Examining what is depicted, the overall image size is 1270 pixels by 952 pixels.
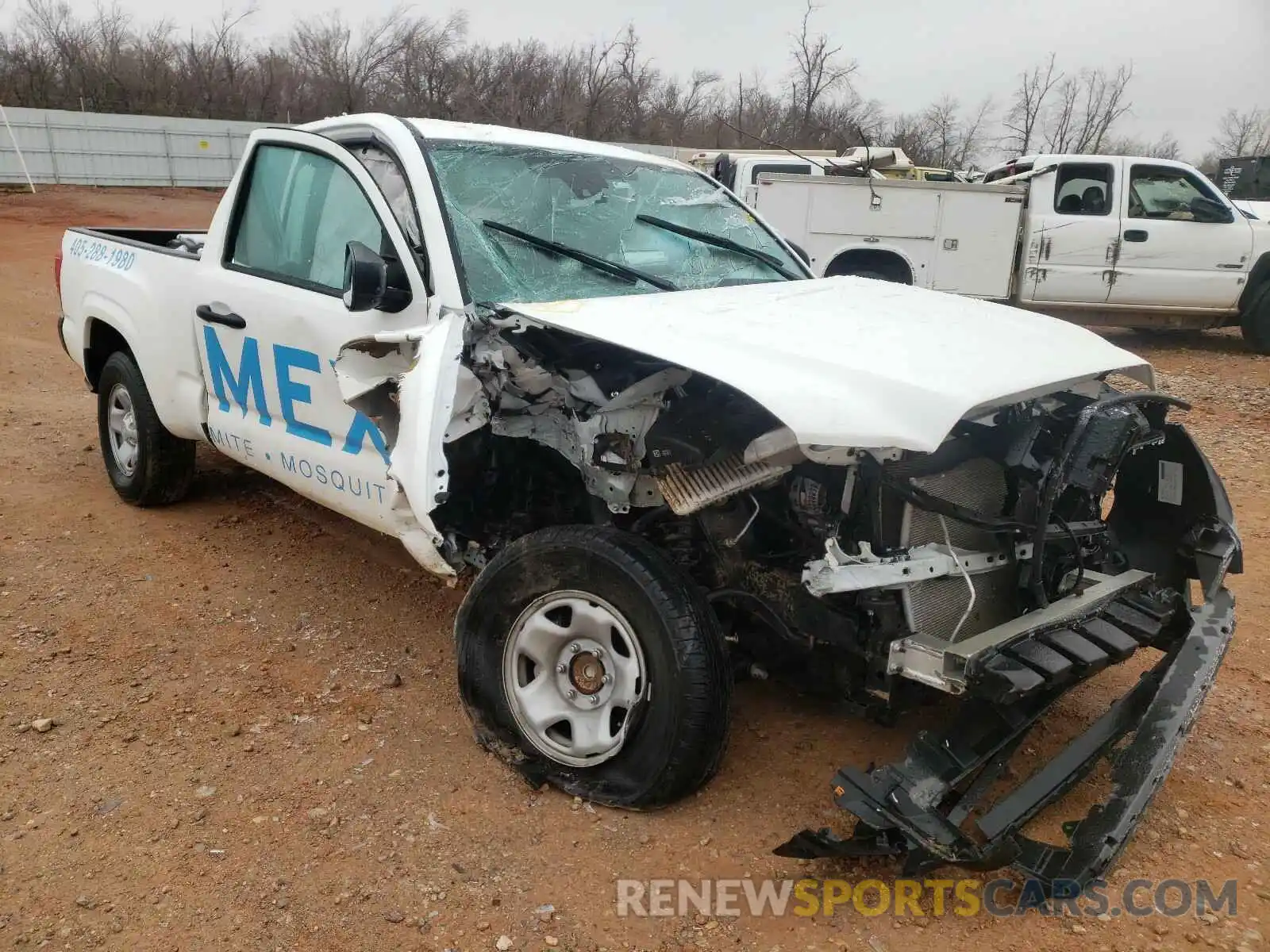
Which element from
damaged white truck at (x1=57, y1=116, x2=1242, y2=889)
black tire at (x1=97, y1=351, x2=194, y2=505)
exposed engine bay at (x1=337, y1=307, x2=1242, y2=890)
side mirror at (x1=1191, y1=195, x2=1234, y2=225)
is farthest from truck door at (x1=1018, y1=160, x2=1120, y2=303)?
black tire at (x1=97, y1=351, x2=194, y2=505)

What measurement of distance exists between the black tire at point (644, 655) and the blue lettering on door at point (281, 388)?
0.76m

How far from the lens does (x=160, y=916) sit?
229cm

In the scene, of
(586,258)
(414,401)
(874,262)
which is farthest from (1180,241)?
(414,401)

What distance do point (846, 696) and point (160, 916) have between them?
73.5 inches

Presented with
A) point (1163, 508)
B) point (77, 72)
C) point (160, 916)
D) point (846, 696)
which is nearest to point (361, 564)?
point (160, 916)

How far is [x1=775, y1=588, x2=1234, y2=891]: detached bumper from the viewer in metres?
2.20

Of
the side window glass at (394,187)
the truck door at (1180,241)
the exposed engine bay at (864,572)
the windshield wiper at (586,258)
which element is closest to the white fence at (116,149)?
the truck door at (1180,241)

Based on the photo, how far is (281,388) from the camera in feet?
12.1

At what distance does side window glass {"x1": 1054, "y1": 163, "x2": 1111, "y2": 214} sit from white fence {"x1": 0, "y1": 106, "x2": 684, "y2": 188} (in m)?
15.4

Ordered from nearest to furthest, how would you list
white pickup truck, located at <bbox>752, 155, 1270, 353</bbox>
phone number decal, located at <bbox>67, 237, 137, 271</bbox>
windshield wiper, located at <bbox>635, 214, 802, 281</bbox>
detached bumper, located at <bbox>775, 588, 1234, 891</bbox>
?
detached bumper, located at <bbox>775, 588, 1234, 891</bbox>
windshield wiper, located at <bbox>635, 214, 802, 281</bbox>
phone number decal, located at <bbox>67, 237, 137, 271</bbox>
white pickup truck, located at <bbox>752, 155, 1270, 353</bbox>

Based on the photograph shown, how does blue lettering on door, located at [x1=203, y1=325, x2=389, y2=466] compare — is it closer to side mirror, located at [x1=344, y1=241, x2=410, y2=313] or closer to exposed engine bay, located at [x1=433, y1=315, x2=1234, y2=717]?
side mirror, located at [x1=344, y1=241, x2=410, y2=313]

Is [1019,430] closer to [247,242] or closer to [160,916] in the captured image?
[160,916]

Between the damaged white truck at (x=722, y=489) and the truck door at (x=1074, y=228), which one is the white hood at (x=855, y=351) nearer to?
→ the damaged white truck at (x=722, y=489)

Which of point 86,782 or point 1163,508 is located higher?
point 1163,508
